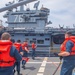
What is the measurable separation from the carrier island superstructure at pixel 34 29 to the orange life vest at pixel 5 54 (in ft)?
86.5

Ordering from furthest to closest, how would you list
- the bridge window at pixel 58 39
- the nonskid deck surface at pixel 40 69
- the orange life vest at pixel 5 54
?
the bridge window at pixel 58 39 → the nonskid deck surface at pixel 40 69 → the orange life vest at pixel 5 54

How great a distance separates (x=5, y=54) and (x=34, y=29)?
131ft

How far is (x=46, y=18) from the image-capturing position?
5459cm

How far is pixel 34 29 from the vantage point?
150 ft

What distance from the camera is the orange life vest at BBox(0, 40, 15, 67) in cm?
580

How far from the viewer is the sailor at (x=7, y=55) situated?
5.80 meters

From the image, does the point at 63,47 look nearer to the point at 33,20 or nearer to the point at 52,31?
the point at 52,31

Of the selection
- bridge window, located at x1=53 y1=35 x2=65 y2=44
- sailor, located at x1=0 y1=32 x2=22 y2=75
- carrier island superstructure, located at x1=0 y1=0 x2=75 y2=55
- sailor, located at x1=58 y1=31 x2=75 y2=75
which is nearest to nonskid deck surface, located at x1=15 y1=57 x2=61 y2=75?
sailor, located at x1=58 y1=31 x2=75 y2=75

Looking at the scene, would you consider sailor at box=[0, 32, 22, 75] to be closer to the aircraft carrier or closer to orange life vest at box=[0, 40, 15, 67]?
orange life vest at box=[0, 40, 15, 67]

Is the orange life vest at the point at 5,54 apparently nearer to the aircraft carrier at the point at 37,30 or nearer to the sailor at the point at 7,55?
the sailor at the point at 7,55

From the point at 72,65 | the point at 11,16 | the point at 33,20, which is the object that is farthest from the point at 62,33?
the point at 72,65

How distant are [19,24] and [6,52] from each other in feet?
159

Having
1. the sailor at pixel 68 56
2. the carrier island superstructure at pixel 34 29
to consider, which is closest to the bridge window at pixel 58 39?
the carrier island superstructure at pixel 34 29

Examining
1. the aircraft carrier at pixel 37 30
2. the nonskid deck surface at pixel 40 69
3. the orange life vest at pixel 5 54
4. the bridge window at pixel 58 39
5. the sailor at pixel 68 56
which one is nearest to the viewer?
the orange life vest at pixel 5 54
